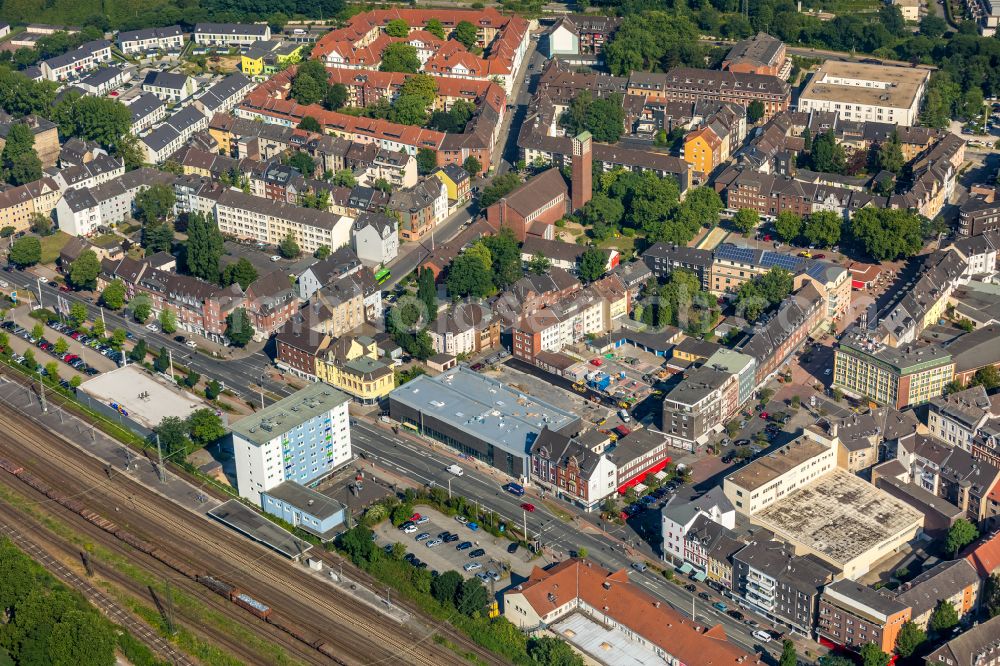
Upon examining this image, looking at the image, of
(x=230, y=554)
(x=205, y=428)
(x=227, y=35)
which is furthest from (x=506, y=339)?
(x=227, y=35)

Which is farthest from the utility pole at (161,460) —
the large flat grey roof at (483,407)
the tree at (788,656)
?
the tree at (788,656)

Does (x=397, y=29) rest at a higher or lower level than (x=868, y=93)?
higher

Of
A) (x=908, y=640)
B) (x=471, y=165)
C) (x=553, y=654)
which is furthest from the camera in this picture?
(x=471, y=165)

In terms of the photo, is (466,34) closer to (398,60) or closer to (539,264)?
(398,60)

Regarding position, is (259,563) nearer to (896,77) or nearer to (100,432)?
(100,432)

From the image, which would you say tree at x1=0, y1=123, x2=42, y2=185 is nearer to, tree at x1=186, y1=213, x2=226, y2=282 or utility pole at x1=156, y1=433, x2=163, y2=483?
tree at x1=186, y1=213, x2=226, y2=282

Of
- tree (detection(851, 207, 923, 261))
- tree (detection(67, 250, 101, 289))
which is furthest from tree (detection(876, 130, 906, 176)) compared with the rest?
tree (detection(67, 250, 101, 289))

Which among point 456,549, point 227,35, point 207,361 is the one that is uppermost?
point 227,35
